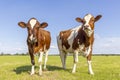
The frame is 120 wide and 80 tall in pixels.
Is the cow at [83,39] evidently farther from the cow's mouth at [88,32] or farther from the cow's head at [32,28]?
the cow's head at [32,28]

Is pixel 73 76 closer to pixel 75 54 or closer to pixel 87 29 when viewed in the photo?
pixel 75 54

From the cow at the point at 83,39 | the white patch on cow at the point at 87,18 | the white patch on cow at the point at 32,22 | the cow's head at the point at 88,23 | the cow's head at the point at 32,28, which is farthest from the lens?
the cow at the point at 83,39

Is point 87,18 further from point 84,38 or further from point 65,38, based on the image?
point 65,38

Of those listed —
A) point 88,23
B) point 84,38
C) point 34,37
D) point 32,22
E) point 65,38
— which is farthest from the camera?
point 65,38

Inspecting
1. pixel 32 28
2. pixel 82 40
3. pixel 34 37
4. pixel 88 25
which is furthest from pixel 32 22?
pixel 82 40

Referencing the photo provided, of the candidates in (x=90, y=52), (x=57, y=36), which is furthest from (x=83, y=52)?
(x=57, y=36)

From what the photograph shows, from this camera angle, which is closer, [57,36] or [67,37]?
[67,37]

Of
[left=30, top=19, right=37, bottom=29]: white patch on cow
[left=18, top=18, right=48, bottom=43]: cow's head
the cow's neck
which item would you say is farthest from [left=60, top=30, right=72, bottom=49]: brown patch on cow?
[left=30, top=19, right=37, bottom=29]: white patch on cow

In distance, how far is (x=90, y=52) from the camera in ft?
59.7

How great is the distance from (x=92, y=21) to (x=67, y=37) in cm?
301

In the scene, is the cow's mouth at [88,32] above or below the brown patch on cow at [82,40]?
above

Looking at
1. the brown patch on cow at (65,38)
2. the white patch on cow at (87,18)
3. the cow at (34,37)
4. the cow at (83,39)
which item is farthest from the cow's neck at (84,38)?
the cow at (34,37)

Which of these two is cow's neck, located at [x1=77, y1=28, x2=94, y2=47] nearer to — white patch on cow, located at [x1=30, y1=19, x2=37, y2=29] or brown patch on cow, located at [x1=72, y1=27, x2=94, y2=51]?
brown patch on cow, located at [x1=72, y1=27, x2=94, y2=51]

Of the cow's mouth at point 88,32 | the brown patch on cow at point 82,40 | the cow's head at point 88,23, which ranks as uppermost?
the cow's head at point 88,23
